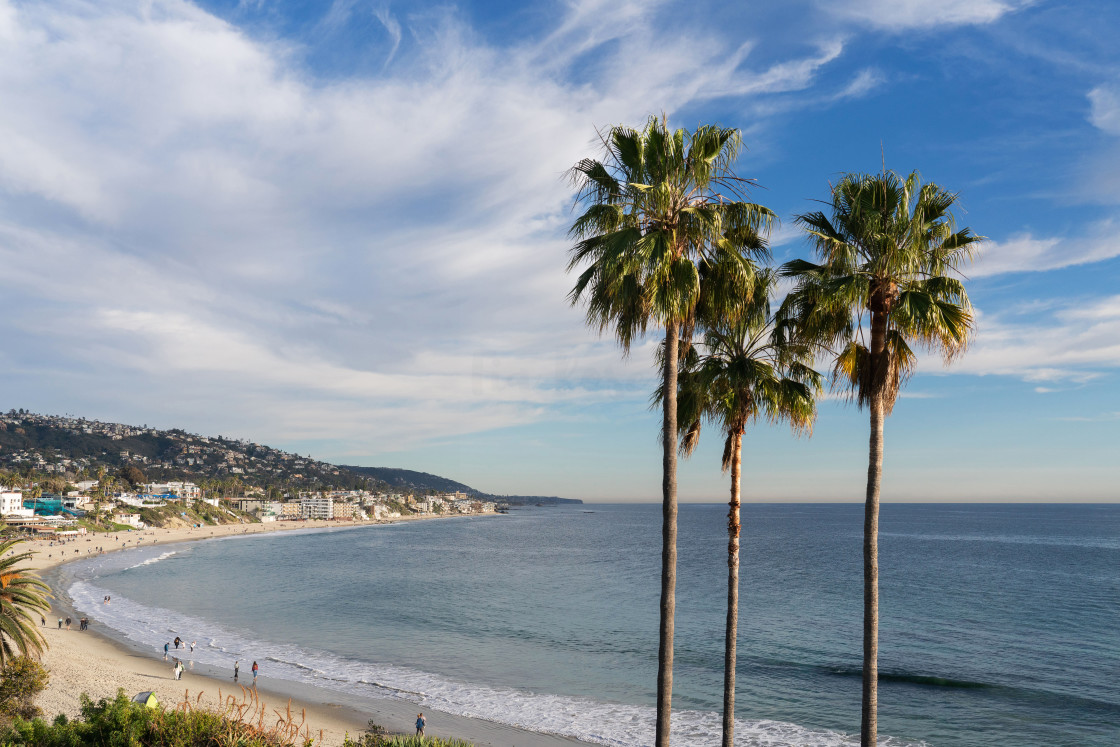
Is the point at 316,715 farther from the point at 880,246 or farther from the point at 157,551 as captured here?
the point at 157,551

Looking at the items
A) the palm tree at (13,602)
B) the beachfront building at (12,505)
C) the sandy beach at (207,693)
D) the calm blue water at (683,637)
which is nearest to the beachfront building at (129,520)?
the beachfront building at (12,505)

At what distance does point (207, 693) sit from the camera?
32000 millimetres

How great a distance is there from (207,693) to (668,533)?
31.1 metres

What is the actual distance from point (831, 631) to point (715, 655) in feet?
38.3

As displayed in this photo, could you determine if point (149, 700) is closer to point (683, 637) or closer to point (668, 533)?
point (668, 533)

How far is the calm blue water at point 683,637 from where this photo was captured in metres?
30.1

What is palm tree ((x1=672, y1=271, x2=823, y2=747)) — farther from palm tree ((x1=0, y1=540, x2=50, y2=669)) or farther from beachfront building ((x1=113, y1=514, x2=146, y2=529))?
beachfront building ((x1=113, y1=514, x2=146, y2=529))

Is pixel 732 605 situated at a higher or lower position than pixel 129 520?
higher

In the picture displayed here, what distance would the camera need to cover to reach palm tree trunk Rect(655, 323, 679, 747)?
424 inches

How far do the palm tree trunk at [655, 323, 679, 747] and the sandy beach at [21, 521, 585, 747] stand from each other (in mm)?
13937

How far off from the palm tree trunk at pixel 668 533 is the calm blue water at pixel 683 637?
59.8 feet

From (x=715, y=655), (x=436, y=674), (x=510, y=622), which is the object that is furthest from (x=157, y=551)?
(x=715, y=655)

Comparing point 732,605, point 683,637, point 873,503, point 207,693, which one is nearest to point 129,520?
point 207,693

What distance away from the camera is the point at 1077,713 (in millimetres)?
30172
